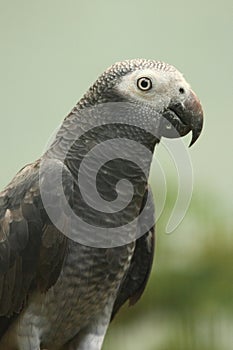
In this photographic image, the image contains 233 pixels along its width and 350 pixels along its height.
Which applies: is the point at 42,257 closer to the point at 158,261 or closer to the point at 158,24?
the point at 158,261

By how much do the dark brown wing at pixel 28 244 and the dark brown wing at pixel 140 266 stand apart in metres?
0.17

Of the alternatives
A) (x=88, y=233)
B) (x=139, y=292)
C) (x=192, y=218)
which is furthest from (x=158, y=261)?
(x=88, y=233)

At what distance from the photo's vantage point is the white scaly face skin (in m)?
0.94

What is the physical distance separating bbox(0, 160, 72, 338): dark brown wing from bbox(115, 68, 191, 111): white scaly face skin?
15cm

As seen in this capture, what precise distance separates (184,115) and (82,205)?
0.19 metres

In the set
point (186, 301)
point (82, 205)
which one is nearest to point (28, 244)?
point (82, 205)

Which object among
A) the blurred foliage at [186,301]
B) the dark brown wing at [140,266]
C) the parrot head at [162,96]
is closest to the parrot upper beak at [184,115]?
the parrot head at [162,96]

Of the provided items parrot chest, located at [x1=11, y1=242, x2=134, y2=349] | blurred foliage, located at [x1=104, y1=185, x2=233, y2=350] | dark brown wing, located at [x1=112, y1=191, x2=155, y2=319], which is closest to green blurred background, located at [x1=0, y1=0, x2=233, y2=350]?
blurred foliage, located at [x1=104, y1=185, x2=233, y2=350]

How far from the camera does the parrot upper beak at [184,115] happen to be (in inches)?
36.8

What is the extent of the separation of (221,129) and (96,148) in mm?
643

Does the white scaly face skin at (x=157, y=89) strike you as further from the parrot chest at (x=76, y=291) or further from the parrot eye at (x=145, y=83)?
the parrot chest at (x=76, y=291)

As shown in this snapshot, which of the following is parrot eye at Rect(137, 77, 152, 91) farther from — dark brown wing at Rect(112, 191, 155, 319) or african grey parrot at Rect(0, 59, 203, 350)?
dark brown wing at Rect(112, 191, 155, 319)

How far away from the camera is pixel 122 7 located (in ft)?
A: 5.09

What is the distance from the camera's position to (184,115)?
36.9 inches
